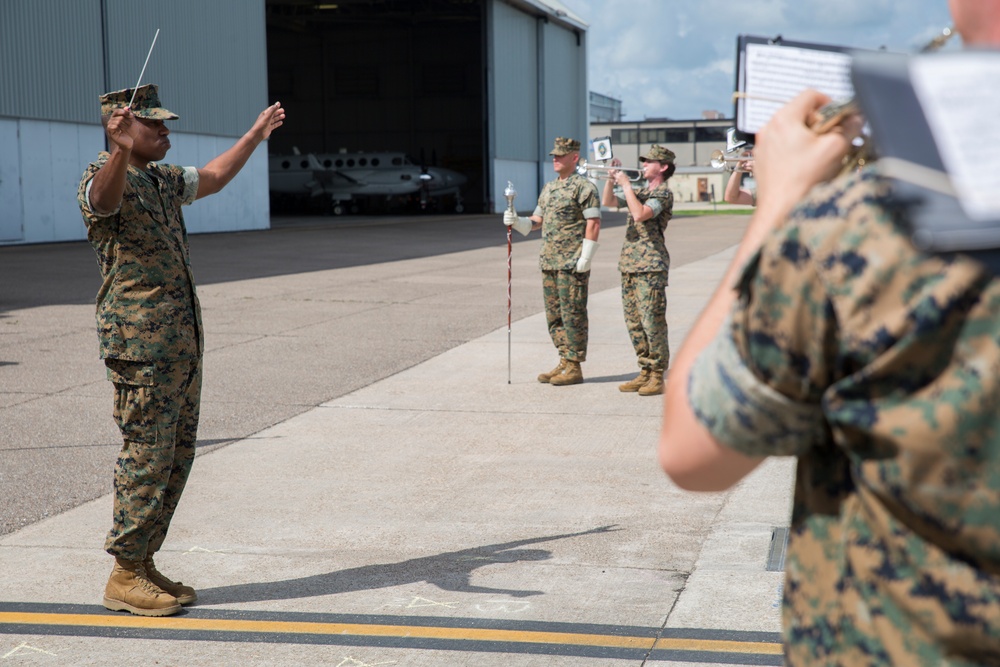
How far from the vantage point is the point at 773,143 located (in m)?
1.55

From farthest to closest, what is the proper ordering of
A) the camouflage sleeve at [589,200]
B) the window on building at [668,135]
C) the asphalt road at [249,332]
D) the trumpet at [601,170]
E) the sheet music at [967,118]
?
1. the window on building at [668,135]
2. the camouflage sleeve at [589,200]
3. the trumpet at [601,170]
4. the asphalt road at [249,332]
5. the sheet music at [967,118]

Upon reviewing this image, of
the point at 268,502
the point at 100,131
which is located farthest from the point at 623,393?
the point at 100,131

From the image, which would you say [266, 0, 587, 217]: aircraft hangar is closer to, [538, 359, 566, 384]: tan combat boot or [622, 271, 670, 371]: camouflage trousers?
[538, 359, 566, 384]: tan combat boot

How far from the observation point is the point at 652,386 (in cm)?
971

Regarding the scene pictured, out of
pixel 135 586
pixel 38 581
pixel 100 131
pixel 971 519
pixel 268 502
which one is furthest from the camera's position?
pixel 100 131

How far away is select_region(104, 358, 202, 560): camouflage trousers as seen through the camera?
183 inches

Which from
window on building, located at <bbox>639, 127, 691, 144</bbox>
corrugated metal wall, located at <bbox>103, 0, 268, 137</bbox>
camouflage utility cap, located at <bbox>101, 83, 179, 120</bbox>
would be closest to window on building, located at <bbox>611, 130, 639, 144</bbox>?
window on building, located at <bbox>639, 127, 691, 144</bbox>

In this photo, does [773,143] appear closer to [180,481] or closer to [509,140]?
[180,481]

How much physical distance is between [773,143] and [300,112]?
65.3m

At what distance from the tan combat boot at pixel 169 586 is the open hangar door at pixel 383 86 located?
53.9 metres

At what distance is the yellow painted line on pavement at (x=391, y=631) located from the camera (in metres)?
4.32

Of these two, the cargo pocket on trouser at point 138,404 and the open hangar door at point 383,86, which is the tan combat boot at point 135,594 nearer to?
the cargo pocket on trouser at point 138,404

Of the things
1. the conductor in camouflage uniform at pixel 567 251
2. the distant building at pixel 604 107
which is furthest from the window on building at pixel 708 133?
the conductor in camouflage uniform at pixel 567 251

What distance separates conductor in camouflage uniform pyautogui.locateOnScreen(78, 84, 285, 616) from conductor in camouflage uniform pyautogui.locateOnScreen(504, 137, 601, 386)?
5.49 m
